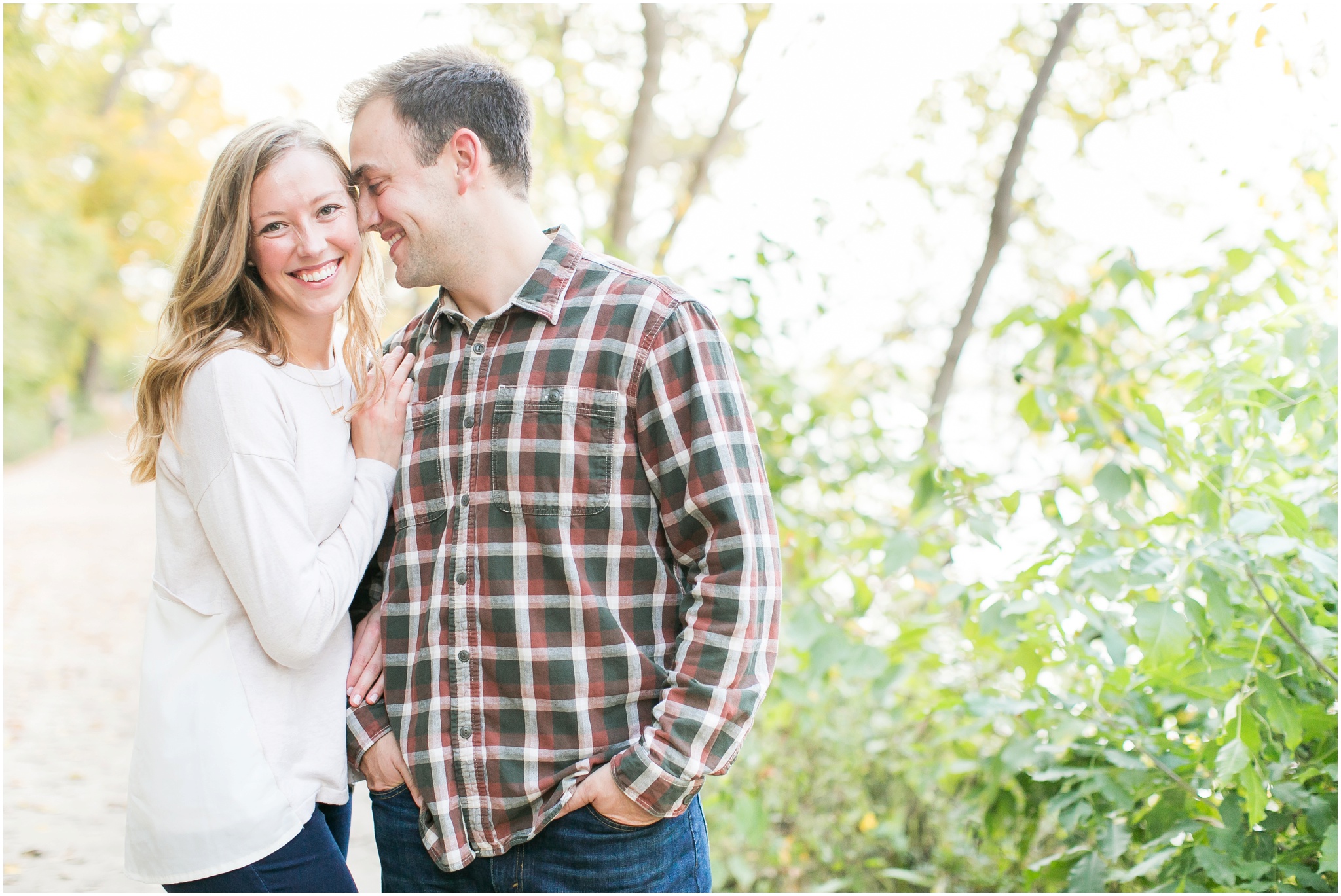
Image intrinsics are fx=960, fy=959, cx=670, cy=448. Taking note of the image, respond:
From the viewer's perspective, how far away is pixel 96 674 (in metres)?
7.43

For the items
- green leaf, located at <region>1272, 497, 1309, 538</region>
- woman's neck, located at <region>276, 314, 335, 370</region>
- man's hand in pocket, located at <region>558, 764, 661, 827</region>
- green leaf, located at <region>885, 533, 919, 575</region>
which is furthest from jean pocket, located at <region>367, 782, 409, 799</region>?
green leaf, located at <region>1272, 497, 1309, 538</region>

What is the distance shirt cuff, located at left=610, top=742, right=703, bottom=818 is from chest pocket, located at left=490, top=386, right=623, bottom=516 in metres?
0.45

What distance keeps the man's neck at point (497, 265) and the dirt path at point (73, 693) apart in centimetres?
96

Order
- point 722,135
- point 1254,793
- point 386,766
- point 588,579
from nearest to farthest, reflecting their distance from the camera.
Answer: point 588,579 < point 386,766 < point 1254,793 < point 722,135

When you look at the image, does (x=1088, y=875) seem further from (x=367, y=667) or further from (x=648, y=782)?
(x=367, y=667)

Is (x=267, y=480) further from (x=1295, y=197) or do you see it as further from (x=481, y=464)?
(x=1295, y=197)

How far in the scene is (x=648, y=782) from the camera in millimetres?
1688

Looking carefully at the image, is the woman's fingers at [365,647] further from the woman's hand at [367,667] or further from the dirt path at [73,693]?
the dirt path at [73,693]

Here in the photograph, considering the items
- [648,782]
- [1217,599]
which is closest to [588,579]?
[648,782]

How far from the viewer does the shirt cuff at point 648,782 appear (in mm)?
1682

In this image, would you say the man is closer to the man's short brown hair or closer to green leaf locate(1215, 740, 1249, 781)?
the man's short brown hair

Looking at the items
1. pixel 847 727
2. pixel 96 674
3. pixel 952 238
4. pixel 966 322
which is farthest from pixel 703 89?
pixel 96 674

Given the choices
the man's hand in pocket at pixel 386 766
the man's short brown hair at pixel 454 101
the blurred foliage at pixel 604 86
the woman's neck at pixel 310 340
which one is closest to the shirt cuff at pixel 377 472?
the woman's neck at pixel 310 340

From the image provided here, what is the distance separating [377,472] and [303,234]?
0.50 m
